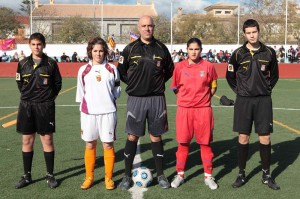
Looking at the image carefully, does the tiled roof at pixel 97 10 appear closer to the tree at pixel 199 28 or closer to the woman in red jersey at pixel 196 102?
the tree at pixel 199 28

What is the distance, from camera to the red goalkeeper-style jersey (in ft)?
16.0

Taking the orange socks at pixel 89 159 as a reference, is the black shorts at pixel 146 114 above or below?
above

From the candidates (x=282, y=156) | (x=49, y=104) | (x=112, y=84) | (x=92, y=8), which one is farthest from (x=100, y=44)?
(x=92, y=8)

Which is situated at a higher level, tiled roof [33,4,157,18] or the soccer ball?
tiled roof [33,4,157,18]

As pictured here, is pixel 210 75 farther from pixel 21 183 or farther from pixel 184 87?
pixel 21 183

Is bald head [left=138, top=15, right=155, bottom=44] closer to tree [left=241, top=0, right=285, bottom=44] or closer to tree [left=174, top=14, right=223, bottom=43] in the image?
tree [left=241, top=0, right=285, bottom=44]

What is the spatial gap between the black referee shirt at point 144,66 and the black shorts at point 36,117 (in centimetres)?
104

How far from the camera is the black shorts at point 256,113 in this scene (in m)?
4.87

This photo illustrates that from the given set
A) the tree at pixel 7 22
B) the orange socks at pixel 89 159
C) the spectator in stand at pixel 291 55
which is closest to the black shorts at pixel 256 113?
the orange socks at pixel 89 159

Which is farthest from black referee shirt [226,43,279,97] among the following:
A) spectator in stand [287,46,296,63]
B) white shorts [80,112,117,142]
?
spectator in stand [287,46,296,63]

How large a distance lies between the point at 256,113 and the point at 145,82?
1449mm

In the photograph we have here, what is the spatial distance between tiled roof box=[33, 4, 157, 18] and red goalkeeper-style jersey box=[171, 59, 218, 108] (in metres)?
69.8

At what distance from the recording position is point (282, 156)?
6453mm

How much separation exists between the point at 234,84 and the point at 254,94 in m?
0.35
